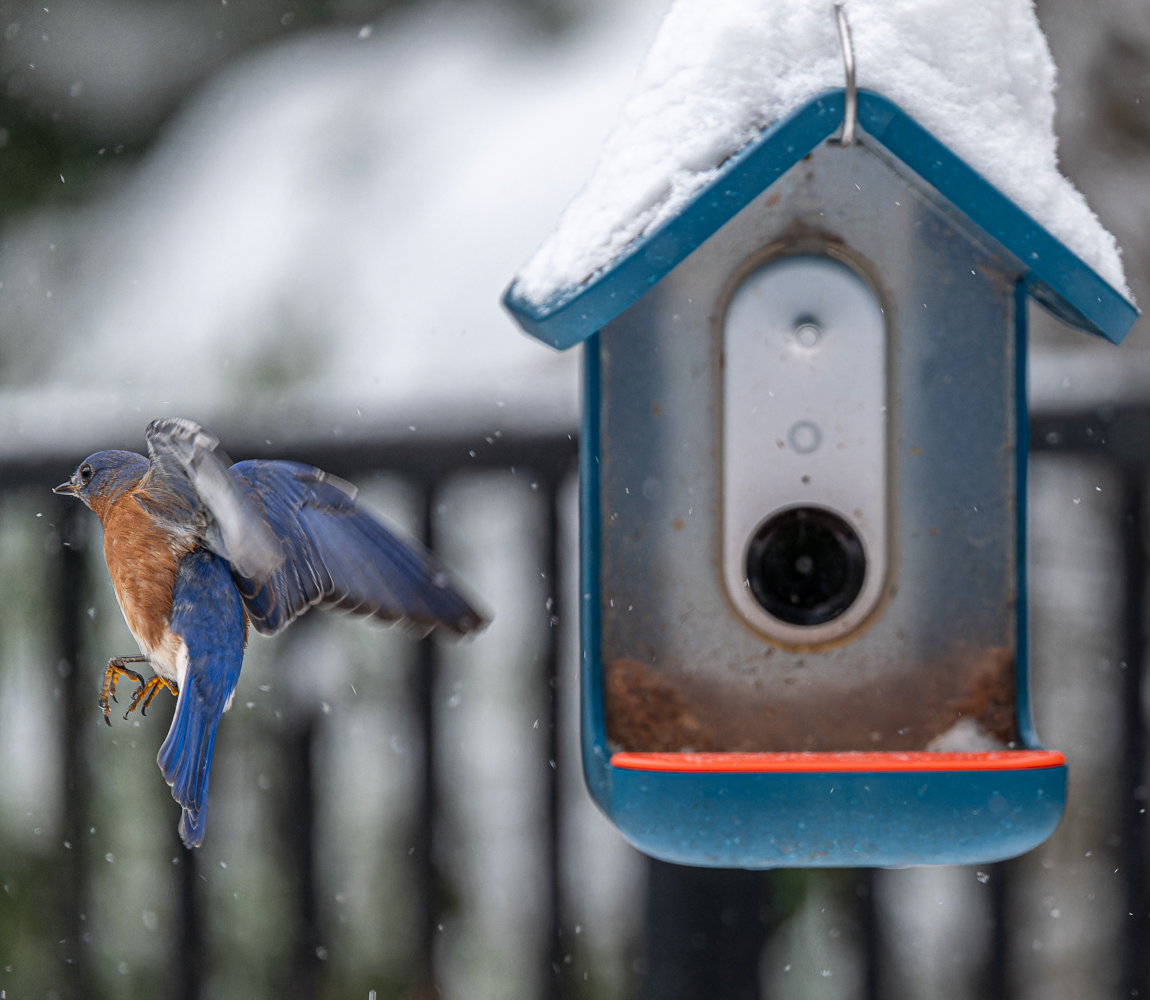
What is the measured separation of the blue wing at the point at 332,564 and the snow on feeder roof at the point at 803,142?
0.27 metres

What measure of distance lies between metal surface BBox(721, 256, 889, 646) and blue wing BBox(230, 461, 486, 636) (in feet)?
1.07

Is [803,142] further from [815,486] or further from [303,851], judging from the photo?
[303,851]

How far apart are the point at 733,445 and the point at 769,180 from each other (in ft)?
1.05

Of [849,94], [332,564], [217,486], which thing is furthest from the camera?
[332,564]

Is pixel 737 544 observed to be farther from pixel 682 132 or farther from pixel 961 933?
pixel 961 933

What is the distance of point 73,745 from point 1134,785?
1.91 meters

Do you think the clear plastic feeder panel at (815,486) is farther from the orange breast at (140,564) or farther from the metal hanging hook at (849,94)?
the orange breast at (140,564)

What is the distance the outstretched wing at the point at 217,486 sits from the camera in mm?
1016

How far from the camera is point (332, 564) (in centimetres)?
133

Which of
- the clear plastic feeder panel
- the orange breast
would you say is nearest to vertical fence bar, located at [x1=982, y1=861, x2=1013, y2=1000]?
the clear plastic feeder panel

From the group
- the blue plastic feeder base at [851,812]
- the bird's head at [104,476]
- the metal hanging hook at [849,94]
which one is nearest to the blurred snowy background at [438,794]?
the bird's head at [104,476]

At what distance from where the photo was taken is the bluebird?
4.14ft

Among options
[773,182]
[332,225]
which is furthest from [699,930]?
[332,225]

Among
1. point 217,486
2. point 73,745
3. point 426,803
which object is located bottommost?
point 426,803
